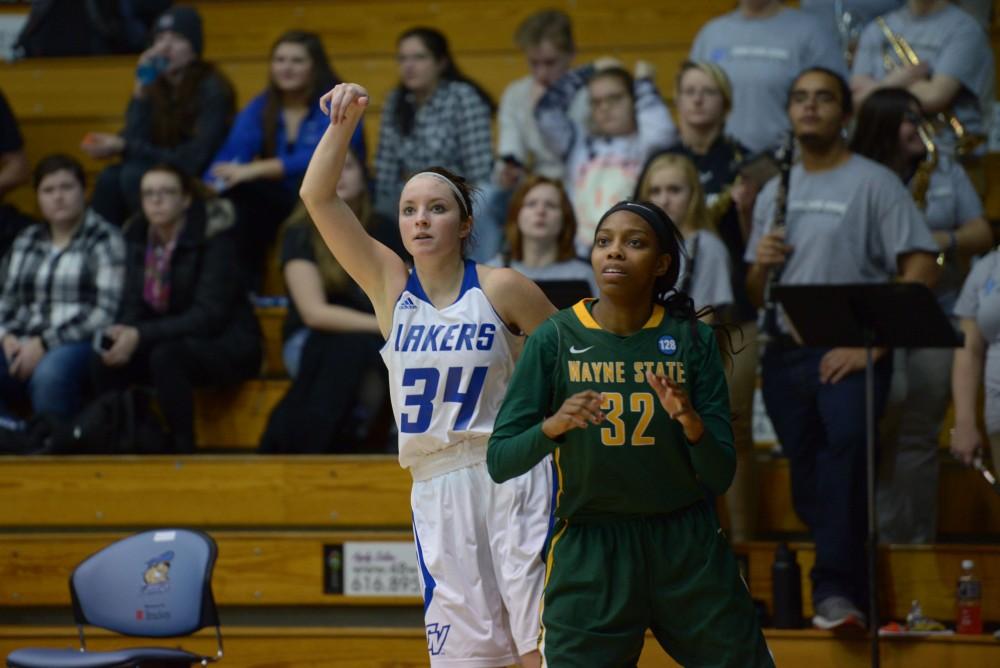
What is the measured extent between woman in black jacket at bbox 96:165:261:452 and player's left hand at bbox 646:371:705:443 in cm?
350

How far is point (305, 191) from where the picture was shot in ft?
12.6

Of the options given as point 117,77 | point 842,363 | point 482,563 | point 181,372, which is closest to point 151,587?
point 482,563

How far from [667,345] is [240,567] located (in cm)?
289

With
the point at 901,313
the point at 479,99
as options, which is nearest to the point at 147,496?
the point at 479,99

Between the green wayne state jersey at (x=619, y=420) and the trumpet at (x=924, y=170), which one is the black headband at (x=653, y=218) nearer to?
the green wayne state jersey at (x=619, y=420)

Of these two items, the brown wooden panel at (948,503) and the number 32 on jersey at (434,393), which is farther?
the brown wooden panel at (948,503)

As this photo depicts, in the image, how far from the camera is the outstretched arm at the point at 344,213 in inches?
150

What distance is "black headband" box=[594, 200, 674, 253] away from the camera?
3242 mm

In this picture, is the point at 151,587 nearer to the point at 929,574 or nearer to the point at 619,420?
the point at 619,420

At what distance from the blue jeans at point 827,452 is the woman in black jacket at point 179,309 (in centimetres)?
231

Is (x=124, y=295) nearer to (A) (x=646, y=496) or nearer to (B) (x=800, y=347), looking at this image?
(B) (x=800, y=347)

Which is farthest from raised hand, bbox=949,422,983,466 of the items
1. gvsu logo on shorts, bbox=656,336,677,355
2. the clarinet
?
gvsu logo on shorts, bbox=656,336,677,355

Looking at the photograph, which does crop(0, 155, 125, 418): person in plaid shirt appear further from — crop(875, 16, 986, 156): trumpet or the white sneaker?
crop(875, 16, 986, 156): trumpet

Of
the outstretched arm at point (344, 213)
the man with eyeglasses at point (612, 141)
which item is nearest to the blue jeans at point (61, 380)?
the man with eyeglasses at point (612, 141)
